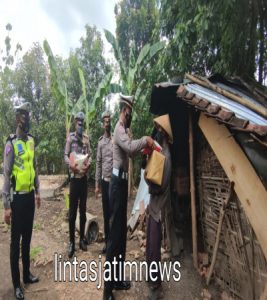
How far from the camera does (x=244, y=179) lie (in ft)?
9.36

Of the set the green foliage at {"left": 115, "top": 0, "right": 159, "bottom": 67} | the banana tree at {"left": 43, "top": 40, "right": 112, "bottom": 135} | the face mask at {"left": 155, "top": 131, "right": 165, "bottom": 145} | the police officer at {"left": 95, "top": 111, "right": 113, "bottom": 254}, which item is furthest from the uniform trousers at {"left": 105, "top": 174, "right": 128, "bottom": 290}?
the green foliage at {"left": 115, "top": 0, "right": 159, "bottom": 67}

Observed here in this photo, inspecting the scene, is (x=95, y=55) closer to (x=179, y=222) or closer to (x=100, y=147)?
(x=100, y=147)

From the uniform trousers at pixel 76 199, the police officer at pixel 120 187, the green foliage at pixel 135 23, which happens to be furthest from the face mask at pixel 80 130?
the green foliage at pixel 135 23

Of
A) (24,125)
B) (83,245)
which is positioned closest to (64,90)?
(83,245)

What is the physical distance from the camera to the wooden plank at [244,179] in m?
2.62

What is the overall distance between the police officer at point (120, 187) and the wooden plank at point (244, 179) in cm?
79

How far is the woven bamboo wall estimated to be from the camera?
341 cm

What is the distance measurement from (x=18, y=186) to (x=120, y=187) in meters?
1.22

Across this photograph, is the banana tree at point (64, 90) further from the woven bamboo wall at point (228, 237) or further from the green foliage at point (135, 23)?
the green foliage at point (135, 23)

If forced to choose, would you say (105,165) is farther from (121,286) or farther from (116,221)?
(121,286)

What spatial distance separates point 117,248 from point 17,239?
1.21 m

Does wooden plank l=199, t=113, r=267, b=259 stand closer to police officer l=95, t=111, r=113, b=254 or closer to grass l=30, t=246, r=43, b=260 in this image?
police officer l=95, t=111, r=113, b=254

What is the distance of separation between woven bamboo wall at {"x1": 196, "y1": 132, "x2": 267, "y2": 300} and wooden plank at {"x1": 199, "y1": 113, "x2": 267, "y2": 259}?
71cm

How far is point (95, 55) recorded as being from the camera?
55.7 feet
